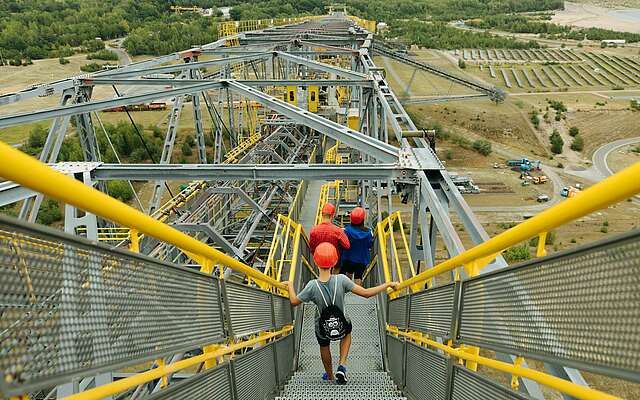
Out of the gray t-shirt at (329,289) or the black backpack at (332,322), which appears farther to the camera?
the black backpack at (332,322)

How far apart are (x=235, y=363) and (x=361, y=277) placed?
11.2 feet

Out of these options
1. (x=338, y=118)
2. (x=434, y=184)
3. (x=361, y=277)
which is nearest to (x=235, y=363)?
(x=434, y=184)

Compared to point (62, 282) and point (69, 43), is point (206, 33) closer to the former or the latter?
point (69, 43)

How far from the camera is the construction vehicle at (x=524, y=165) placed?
33781 millimetres

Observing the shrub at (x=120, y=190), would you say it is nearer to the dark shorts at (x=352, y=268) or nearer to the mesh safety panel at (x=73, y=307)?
the dark shorts at (x=352, y=268)

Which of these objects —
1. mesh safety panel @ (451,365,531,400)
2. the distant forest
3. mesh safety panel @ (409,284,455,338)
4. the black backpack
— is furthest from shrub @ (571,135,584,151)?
mesh safety panel @ (451,365,531,400)

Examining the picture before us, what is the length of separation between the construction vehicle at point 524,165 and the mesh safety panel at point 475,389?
34687mm

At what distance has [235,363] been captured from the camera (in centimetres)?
277

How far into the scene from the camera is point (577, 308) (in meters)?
1.46

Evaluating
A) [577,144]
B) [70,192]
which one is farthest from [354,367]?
[577,144]

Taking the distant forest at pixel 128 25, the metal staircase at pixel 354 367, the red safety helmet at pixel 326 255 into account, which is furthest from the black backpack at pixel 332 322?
the distant forest at pixel 128 25

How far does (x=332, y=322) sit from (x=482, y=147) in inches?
1427

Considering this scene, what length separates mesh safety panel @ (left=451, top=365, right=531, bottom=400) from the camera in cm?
177

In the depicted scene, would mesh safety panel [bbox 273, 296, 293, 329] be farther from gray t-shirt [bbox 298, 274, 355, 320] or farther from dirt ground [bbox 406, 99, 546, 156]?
dirt ground [bbox 406, 99, 546, 156]
